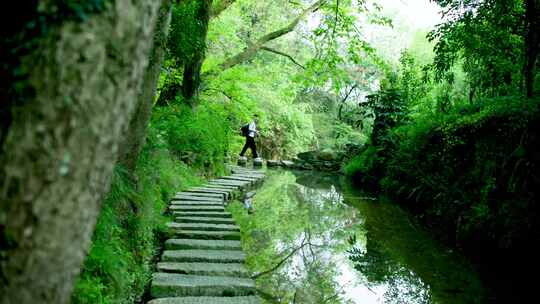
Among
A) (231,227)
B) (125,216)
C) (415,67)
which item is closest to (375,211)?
(231,227)

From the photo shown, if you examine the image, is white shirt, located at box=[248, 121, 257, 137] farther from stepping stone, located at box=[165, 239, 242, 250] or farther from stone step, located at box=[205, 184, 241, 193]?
stepping stone, located at box=[165, 239, 242, 250]

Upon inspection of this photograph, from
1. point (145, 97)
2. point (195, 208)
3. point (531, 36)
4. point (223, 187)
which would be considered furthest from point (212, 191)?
point (531, 36)

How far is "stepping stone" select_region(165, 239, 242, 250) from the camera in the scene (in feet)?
13.0

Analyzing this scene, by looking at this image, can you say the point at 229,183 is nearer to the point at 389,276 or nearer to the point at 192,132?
the point at 192,132

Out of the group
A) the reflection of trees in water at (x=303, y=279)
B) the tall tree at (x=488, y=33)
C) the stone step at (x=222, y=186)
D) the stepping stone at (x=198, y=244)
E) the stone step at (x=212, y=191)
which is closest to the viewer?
the reflection of trees in water at (x=303, y=279)

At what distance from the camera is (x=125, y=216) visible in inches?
130

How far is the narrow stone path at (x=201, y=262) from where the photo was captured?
296cm

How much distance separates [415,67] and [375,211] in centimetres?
905

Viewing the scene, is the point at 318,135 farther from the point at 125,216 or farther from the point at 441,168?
the point at 125,216

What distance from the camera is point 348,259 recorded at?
500cm

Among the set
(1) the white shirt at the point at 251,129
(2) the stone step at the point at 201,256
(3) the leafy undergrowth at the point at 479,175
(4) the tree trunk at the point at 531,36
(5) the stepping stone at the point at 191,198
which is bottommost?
(2) the stone step at the point at 201,256

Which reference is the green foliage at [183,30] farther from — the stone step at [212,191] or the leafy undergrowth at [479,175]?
the leafy undergrowth at [479,175]

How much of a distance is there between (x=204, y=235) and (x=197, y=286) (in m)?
1.36

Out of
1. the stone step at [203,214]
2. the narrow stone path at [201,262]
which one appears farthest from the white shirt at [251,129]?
the stone step at [203,214]
